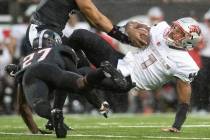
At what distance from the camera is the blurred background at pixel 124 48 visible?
1524 centimetres

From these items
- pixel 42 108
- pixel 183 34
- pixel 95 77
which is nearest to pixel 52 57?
pixel 42 108

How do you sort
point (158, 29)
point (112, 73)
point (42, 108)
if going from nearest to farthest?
point (112, 73)
point (42, 108)
point (158, 29)

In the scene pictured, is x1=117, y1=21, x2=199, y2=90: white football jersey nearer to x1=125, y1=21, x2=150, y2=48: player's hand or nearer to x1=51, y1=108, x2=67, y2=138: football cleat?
x1=125, y1=21, x2=150, y2=48: player's hand

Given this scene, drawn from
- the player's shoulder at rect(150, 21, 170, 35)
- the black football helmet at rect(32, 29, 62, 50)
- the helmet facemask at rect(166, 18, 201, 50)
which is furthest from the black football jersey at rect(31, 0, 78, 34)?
the helmet facemask at rect(166, 18, 201, 50)

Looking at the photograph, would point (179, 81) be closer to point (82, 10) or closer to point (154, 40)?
point (154, 40)

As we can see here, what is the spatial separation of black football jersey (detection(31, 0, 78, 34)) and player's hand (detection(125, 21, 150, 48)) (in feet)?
2.53

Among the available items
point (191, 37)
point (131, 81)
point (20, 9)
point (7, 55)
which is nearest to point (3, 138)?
point (131, 81)

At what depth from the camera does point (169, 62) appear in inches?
359

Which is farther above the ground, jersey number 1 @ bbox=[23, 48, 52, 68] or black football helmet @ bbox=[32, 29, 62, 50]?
black football helmet @ bbox=[32, 29, 62, 50]

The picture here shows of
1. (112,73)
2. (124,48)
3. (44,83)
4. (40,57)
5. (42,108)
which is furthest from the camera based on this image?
(124,48)

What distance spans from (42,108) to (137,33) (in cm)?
154

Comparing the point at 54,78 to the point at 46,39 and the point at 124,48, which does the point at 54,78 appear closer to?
the point at 46,39

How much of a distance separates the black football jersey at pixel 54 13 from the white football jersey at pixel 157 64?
2.64 feet

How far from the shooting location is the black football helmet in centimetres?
878
